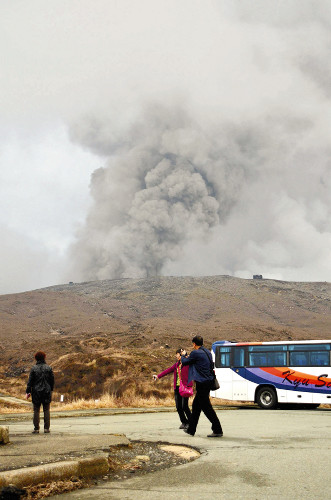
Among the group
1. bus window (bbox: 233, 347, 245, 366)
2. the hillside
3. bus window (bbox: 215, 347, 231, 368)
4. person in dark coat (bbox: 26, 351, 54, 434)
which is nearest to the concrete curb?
person in dark coat (bbox: 26, 351, 54, 434)

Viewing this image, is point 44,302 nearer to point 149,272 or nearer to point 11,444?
point 149,272

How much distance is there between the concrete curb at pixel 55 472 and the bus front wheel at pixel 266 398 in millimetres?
16007

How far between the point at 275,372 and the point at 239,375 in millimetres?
1605

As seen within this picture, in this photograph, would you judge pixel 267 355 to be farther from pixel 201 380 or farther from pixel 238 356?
pixel 201 380

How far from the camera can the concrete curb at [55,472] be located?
196 inches

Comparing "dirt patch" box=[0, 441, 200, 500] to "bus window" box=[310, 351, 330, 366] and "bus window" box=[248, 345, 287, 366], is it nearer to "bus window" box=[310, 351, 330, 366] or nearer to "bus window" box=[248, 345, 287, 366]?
"bus window" box=[310, 351, 330, 366]

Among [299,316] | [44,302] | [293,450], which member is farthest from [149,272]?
[293,450]

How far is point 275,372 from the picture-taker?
2144cm

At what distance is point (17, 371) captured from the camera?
51.3 m

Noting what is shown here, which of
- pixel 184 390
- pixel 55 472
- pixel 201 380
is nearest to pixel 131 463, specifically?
pixel 55 472

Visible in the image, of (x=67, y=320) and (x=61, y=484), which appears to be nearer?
(x=61, y=484)

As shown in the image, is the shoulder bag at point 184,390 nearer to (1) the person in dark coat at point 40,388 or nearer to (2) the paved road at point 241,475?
(2) the paved road at point 241,475

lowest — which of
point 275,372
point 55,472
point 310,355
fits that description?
point 275,372

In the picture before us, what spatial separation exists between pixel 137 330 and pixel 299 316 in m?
42.6
